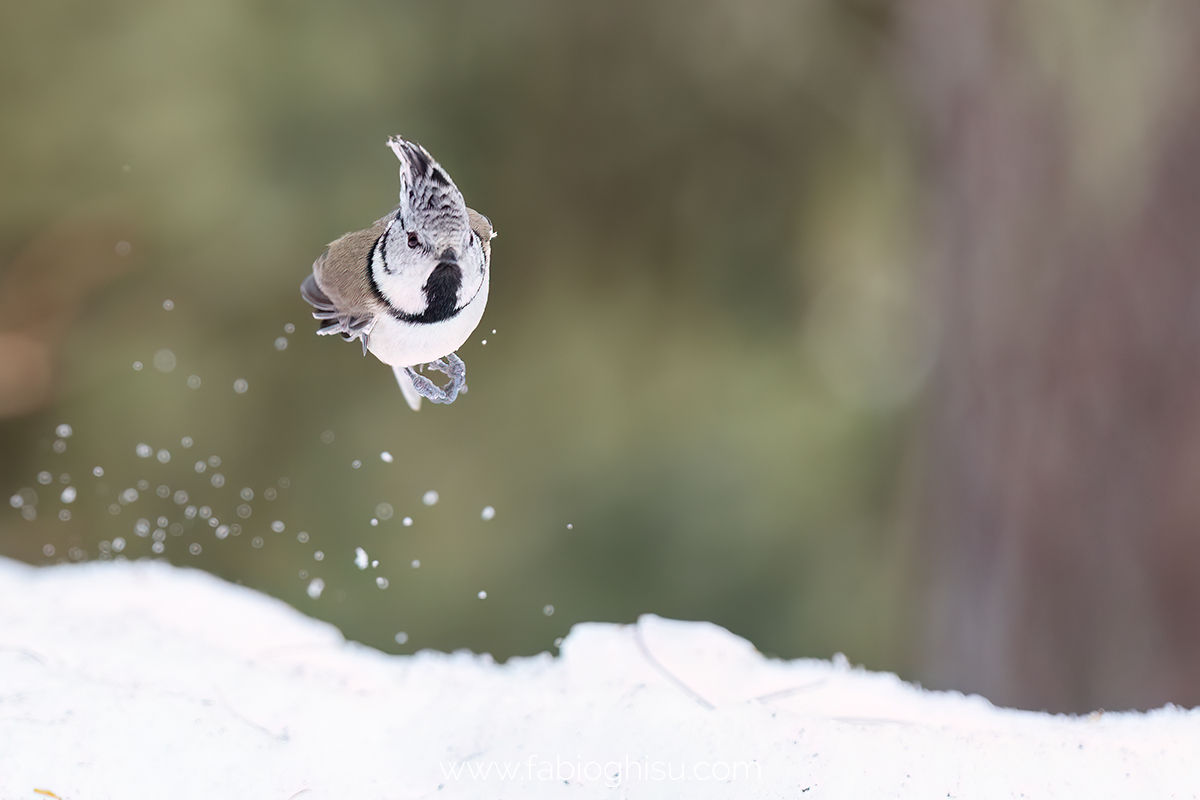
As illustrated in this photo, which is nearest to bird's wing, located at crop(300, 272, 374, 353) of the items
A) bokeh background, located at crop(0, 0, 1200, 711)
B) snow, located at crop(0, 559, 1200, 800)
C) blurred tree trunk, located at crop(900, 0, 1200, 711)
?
snow, located at crop(0, 559, 1200, 800)

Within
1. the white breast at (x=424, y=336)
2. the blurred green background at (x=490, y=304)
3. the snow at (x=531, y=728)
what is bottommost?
the snow at (x=531, y=728)

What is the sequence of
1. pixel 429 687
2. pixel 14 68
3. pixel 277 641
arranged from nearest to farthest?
pixel 429 687 → pixel 277 641 → pixel 14 68

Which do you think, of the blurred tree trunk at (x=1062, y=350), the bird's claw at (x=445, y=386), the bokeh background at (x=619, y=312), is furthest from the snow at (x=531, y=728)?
the blurred tree trunk at (x=1062, y=350)

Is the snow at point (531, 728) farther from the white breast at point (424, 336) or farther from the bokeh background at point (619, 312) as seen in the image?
the bokeh background at point (619, 312)

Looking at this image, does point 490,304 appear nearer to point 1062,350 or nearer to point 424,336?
point 424,336

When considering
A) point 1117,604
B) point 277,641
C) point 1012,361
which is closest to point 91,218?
point 277,641

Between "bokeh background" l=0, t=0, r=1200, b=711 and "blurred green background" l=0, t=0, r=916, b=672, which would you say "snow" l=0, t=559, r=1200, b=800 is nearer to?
"bokeh background" l=0, t=0, r=1200, b=711

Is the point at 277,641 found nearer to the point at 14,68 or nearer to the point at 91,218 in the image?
the point at 91,218
